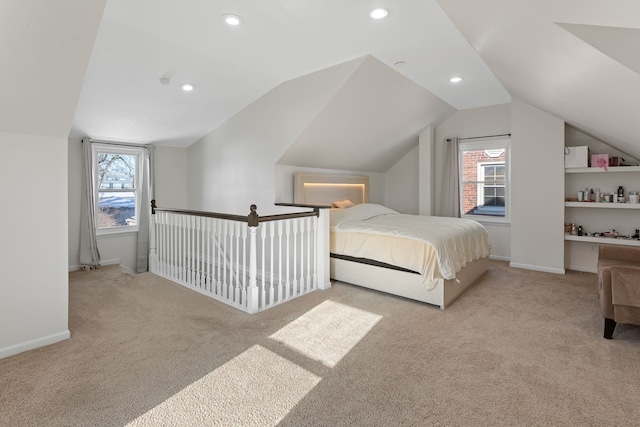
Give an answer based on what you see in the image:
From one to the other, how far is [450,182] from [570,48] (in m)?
3.79

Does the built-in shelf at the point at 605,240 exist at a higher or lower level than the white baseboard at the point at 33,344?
higher

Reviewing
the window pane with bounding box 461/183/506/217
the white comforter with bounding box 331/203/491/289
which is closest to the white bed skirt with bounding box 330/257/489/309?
the white comforter with bounding box 331/203/491/289

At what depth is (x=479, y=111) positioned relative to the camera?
17.6ft

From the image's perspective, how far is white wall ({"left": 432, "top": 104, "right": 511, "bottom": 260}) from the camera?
519 cm

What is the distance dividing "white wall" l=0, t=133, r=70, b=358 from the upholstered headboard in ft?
8.86

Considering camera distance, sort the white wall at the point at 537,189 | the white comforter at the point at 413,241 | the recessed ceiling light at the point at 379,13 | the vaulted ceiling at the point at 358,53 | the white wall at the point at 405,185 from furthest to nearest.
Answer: the white wall at the point at 405,185 < the white wall at the point at 537,189 < the white comforter at the point at 413,241 < the recessed ceiling light at the point at 379,13 < the vaulted ceiling at the point at 358,53

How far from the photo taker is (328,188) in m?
5.22

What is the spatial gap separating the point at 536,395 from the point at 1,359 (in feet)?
11.0

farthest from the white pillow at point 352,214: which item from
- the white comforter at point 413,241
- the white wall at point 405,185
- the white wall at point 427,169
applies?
the white wall at point 405,185

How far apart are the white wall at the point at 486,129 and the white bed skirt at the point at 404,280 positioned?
1.44m

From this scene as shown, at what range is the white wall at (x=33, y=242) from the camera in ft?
7.41

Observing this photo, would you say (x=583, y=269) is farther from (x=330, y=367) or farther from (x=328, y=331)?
(x=330, y=367)

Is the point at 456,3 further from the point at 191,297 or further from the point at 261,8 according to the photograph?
the point at 191,297

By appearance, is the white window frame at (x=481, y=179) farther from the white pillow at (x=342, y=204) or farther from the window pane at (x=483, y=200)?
the white pillow at (x=342, y=204)
